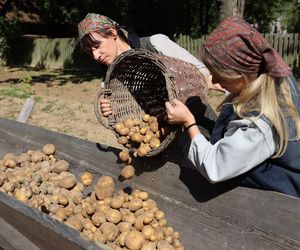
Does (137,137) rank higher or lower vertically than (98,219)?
higher

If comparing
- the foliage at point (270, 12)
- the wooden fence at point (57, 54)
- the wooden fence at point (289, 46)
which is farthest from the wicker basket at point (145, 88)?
the foliage at point (270, 12)

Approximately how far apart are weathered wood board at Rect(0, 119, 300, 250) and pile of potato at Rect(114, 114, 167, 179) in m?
0.10

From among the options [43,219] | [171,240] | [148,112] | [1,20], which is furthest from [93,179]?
[1,20]

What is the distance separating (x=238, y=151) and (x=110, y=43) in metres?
1.29

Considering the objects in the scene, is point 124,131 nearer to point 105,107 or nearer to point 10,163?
point 105,107

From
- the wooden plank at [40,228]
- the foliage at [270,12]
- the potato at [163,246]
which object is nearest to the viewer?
the wooden plank at [40,228]

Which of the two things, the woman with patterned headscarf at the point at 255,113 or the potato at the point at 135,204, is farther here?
the potato at the point at 135,204

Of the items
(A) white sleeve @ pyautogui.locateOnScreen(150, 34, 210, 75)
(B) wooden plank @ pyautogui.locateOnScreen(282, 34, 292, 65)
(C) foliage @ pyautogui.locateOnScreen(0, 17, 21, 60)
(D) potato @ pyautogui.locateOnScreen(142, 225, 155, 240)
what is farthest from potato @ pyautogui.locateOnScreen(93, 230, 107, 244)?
(C) foliage @ pyautogui.locateOnScreen(0, 17, 21, 60)

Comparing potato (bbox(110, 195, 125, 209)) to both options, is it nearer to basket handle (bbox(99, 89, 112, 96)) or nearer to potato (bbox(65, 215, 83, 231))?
potato (bbox(65, 215, 83, 231))

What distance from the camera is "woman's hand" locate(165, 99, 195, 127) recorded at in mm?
1954

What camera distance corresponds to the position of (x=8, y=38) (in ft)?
62.0

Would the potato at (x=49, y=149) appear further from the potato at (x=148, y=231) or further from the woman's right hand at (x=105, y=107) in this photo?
the potato at (x=148, y=231)

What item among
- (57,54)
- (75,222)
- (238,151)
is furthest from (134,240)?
(57,54)

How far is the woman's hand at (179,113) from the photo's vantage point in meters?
1.95
